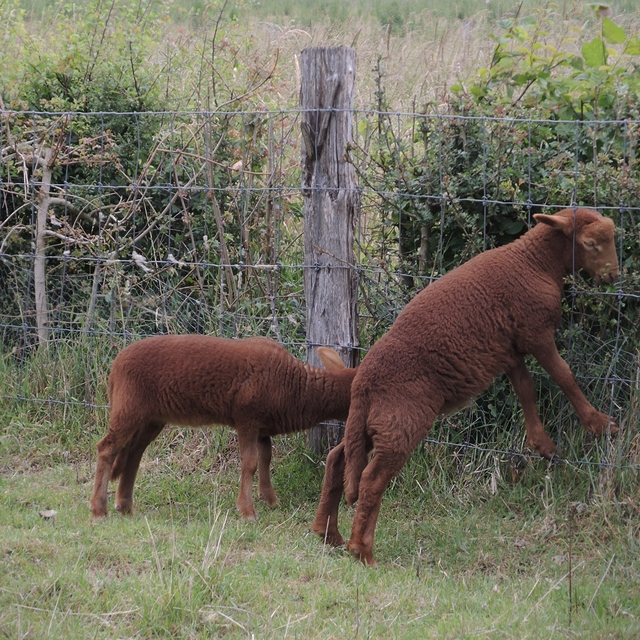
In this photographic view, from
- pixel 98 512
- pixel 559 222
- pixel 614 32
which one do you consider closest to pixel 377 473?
pixel 559 222

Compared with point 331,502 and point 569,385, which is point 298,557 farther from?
point 569,385

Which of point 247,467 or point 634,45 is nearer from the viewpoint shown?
point 247,467

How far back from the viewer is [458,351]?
503cm

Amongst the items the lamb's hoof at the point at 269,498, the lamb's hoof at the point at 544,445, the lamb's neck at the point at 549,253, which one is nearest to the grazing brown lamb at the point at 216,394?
the lamb's hoof at the point at 269,498

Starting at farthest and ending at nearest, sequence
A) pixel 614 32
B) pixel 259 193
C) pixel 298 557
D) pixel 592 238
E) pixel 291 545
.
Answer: pixel 259 193 < pixel 614 32 < pixel 291 545 < pixel 592 238 < pixel 298 557

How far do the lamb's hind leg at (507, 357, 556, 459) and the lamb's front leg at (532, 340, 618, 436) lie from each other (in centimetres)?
15

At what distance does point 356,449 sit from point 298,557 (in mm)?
691

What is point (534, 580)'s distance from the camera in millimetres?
4715

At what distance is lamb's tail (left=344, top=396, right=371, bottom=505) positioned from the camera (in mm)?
5098

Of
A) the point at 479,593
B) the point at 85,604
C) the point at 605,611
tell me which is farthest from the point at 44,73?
the point at 605,611

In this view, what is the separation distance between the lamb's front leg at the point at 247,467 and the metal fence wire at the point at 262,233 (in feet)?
3.88

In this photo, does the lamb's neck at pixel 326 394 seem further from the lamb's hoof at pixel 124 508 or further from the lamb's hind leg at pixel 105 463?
the lamb's hoof at pixel 124 508

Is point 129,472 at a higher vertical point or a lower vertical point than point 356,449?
lower

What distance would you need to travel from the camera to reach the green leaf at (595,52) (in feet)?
19.9
